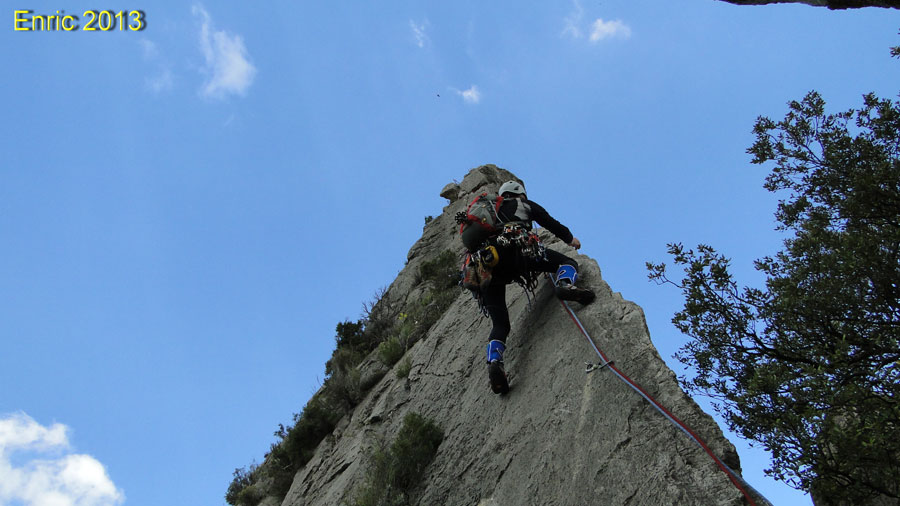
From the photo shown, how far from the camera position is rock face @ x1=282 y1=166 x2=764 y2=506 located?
425 cm

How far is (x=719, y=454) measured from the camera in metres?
4.04

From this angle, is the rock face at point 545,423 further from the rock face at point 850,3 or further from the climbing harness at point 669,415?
the rock face at point 850,3

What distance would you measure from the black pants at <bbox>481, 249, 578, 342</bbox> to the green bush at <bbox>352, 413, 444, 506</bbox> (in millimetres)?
1315

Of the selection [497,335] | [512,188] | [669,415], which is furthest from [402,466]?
[512,188]

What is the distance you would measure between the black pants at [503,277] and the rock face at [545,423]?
11.9 inches

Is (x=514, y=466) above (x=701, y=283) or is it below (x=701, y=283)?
below

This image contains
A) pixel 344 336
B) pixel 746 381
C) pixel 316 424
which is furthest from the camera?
pixel 344 336

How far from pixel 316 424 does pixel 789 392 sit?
21.6 ft

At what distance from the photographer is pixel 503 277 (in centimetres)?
713

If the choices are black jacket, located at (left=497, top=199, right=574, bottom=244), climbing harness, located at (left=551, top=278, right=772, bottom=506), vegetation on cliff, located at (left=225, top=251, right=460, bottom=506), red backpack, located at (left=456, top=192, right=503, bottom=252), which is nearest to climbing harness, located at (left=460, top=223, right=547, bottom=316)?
red backpack, located at (left=456, top=192, right=503, bottom=252)

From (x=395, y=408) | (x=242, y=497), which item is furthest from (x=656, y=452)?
(x=242, y=497)

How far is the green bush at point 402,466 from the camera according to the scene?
20.1 ft

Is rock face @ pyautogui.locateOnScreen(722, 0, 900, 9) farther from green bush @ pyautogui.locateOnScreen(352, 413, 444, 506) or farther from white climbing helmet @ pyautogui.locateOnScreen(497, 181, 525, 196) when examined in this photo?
green bush @ pyautogui.locateOnScreen(352, 413, 444, 506)

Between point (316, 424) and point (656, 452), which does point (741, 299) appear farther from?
point (316, 424)
